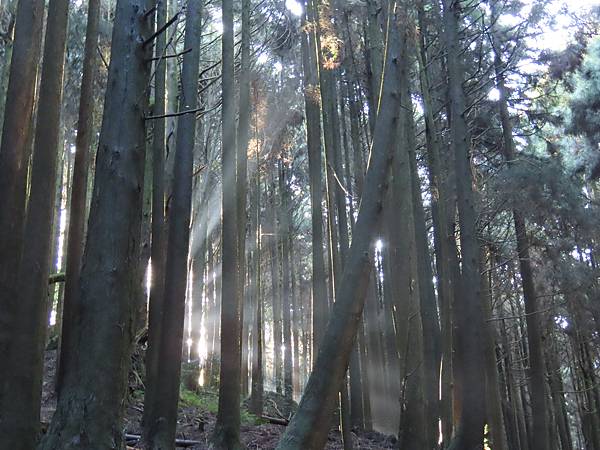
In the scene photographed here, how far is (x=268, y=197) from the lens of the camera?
21438 mm

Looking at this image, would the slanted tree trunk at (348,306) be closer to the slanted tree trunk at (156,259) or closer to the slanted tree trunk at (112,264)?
the slanted tree trunk at (112,264)

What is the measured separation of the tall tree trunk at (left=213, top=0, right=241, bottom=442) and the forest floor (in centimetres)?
37

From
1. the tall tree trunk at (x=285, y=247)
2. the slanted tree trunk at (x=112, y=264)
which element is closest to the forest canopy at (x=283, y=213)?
the slanted tree trunk at (x=112, y=264)

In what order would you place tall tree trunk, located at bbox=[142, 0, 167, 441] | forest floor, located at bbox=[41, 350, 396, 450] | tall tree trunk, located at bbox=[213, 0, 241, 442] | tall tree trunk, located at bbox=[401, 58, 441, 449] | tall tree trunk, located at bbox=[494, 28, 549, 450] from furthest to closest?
tall tree trunk, located at bbox=[494, 28, 549, 450]
tall tree trunk, located at bbox=[401, 58, 441, 449]
forest floor, located at bbox=[41, 350, 396, 450]
tall tree trunk, located at bbox=[142, 0, 167, 441]
tall tree trunk, located at bbox=[213, 0, 241, 442]

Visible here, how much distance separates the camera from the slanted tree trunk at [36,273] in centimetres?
382

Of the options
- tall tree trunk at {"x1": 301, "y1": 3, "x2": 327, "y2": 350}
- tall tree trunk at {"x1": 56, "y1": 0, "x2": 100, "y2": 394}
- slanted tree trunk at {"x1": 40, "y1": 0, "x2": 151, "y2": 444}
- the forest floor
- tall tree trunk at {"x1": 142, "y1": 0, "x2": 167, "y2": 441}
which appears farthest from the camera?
tall tree trunk at {"x1": 301, "y1": 3, "x2": 327, "y2": 350}

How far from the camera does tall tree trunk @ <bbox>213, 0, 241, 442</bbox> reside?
258 inches

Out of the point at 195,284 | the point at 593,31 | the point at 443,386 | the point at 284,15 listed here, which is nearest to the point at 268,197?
the point at 195,284

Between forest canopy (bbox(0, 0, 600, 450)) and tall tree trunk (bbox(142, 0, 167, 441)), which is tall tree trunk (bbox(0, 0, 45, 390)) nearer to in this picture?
forest canopy (bbox(0, 0, 600, 450))

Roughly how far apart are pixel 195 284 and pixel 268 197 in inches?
249

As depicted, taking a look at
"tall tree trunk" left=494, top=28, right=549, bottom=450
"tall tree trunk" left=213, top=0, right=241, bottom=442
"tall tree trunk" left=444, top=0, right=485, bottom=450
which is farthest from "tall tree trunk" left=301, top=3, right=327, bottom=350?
"tall tree trunk" left=494, top=28, right=549, bottom=450

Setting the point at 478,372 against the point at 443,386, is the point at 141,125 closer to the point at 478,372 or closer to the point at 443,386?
the point at 478,372

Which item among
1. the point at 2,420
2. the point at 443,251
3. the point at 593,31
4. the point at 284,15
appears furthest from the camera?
the point at 593,31

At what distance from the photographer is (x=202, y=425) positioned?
337 inches
